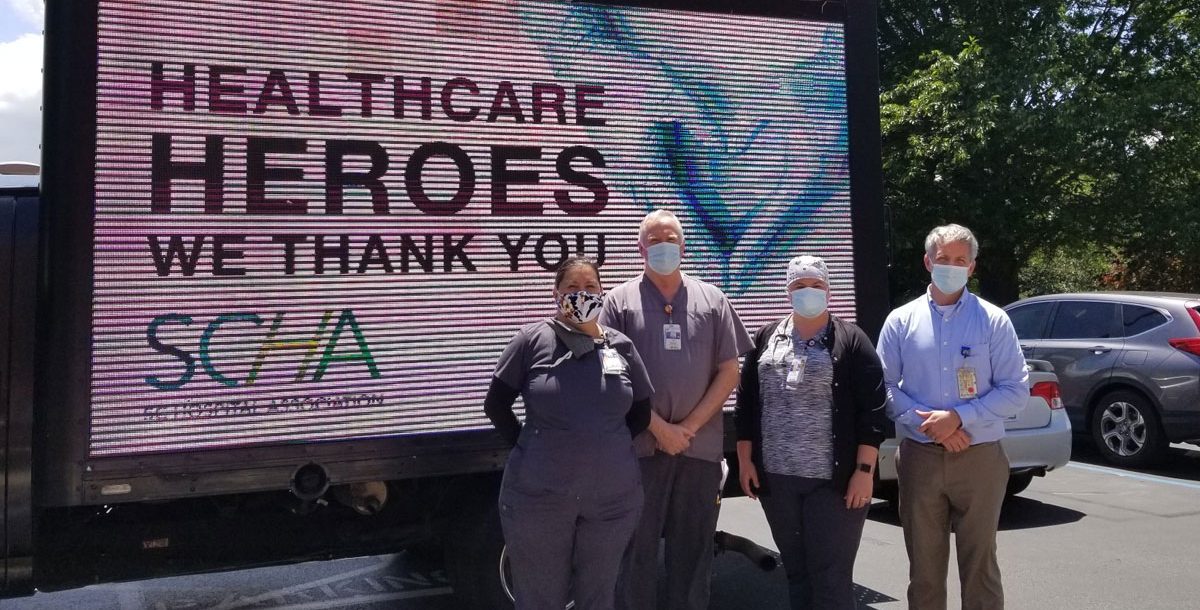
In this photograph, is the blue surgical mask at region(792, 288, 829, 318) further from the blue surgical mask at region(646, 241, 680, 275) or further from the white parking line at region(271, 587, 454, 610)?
the white parking line at region(271, 587, 454, 610)

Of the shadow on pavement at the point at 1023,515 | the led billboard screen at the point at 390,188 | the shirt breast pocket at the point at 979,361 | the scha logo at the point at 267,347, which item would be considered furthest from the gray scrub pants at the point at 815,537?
the shadow on pavement at the point at 1023,515

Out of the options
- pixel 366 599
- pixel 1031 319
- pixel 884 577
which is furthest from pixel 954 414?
pixel 1031 319

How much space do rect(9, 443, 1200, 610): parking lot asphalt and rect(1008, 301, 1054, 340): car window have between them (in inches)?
124

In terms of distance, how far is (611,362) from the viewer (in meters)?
3.44

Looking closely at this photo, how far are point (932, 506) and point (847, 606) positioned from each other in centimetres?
56

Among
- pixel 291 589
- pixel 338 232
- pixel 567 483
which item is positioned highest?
pixel 338 232

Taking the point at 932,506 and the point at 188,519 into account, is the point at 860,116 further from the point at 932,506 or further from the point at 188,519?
the point at 188,519

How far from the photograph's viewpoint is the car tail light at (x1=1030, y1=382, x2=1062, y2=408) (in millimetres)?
7059

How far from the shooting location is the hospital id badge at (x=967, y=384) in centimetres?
388

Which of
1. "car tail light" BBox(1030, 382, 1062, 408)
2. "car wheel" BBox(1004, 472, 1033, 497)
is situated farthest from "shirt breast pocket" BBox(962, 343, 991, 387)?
"car wheel" BBox(1004, 472, 1033, 497)

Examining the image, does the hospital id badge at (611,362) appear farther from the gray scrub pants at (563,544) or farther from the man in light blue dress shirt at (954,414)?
the man in light blue dress shirt at (954,414)

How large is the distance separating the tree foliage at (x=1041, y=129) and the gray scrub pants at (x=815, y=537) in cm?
1326

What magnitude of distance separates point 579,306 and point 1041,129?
1494 cm

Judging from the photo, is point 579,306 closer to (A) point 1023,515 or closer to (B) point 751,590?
(B) point 751,590
